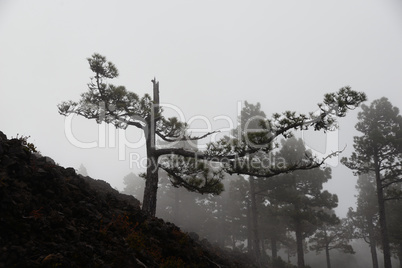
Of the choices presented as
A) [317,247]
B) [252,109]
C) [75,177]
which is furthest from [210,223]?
[75,177]

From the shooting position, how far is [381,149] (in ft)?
69.8

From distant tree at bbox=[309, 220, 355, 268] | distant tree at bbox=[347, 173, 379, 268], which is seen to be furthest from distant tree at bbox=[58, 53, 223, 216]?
distant tree at bbox=[347, 173, 379, 268]

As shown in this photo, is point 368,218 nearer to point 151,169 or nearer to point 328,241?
point 328,241

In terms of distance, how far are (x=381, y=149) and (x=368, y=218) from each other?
15.2 m

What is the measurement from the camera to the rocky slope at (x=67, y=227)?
16.6 feet

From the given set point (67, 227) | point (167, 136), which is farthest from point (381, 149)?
point (67, 227)

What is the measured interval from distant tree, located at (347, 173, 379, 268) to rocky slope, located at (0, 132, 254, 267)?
100ft

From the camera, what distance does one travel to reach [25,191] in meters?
6.42

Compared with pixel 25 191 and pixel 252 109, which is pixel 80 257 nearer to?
pixel 25 191

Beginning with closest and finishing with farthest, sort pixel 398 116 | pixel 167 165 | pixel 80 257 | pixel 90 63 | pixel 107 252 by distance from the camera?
pixel 80 257 → pixel 107 252 → pixel 90 63 → pixel 167 165 → pixel 398 116

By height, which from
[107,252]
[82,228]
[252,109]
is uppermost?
[252,109]

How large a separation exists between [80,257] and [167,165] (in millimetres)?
7762

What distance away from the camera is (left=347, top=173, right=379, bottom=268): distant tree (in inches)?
1195

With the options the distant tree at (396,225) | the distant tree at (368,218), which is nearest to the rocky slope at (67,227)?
the distant tree at (396,225)
